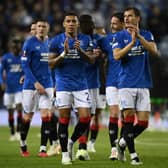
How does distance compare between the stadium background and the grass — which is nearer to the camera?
the grass

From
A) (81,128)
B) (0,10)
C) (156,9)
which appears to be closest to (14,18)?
(0,10)

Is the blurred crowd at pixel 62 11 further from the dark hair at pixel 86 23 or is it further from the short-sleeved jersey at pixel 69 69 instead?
the short-sleeved jersey at pixel 69 69

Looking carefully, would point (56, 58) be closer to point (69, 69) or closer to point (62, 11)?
point (69, 69)

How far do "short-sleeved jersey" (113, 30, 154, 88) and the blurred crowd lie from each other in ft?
49.0

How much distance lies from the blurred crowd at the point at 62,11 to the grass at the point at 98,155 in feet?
24.3

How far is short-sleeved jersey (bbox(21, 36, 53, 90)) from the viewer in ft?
48.5

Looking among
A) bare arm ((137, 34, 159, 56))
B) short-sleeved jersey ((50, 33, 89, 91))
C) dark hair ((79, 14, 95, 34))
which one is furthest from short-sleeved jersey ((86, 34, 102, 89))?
bare arm ((137, 34, 159, 56))

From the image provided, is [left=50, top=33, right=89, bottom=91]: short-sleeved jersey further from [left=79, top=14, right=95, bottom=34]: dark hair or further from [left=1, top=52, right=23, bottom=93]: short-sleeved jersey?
[left=1, top=52, right=23, bottom=93]: short-sleeved jersey

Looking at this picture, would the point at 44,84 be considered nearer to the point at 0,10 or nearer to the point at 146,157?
the point at 146,157

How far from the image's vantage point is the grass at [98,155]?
41.7 ft

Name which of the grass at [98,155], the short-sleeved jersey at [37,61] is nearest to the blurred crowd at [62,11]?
the grass at [98,155]

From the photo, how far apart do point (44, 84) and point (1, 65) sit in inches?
241

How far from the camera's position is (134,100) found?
12.7 m

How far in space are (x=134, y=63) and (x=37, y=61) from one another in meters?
2.69
